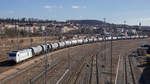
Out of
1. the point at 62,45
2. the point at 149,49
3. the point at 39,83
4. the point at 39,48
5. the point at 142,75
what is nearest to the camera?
the point at 39,83

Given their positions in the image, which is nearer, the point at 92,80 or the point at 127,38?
the point at 92,80

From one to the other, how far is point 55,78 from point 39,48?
1682 centimetres

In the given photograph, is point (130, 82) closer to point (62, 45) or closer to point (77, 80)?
point (77, 80)

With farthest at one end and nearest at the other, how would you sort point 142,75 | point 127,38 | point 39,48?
point 127,38, point 39,48, point 142,75

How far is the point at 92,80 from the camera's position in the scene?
70.6ft

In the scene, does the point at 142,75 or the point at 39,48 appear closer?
the point at 142,75

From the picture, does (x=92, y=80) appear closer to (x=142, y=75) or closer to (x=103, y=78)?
(x=103, y=78)

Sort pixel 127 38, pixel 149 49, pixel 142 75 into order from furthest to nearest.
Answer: pixel 127 38, pixel 149 49, pixel 142 75

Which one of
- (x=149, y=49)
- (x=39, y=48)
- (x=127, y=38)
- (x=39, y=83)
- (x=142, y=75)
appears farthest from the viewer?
(x=127, y=38)

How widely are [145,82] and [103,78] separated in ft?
14.6

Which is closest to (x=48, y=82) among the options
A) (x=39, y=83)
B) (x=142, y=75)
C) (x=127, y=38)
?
(x=39, y=83)

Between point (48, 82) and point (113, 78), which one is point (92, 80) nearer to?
point (113, 78)

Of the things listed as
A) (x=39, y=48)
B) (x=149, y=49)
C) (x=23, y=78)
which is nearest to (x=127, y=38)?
(x=149, y=49)

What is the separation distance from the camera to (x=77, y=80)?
21.5 m
